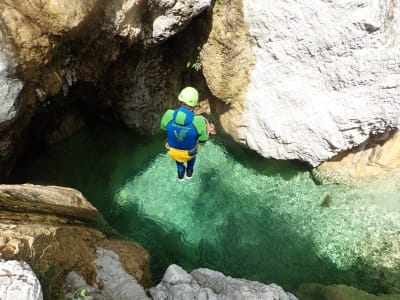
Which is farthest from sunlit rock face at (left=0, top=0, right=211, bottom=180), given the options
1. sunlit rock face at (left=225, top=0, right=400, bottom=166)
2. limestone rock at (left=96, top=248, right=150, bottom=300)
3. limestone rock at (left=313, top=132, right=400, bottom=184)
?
limestone rock at (left=313, top=132, right=400, bottom=184)

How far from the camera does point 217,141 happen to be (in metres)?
9.45

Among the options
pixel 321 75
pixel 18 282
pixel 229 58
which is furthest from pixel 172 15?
pixel 18 282

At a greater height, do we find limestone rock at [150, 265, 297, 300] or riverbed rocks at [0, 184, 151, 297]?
riverbed rocks at [0, 184, 151, 297]

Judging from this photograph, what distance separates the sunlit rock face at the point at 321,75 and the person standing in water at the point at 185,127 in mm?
2475

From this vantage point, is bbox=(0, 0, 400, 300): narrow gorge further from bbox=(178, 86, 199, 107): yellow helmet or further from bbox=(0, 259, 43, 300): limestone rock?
bbox=(178, 86, 199, 107): yellow helmet

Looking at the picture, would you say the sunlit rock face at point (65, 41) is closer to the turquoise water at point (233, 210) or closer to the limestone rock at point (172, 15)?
the limestone rock at point (172, 15)

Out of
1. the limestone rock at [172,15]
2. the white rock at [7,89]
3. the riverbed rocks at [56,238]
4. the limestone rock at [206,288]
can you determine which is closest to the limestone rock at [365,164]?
the limestone rock at [206,288]

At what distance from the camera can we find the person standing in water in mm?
5570

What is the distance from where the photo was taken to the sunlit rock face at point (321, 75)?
6.68m

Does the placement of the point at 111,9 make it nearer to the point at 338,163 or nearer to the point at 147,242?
the point at 147,242

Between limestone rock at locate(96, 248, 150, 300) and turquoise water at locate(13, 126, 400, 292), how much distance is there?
2.27m

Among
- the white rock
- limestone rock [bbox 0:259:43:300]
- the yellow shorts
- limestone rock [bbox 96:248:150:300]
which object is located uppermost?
the white rock

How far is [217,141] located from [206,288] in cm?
489

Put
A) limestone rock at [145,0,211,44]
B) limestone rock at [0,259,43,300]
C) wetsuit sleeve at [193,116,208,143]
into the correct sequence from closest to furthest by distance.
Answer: limestone rock at [0,259,43,300]
wetsuit sleeve at [193,116,208,143]
limestone rock at [145,0,211,44]
